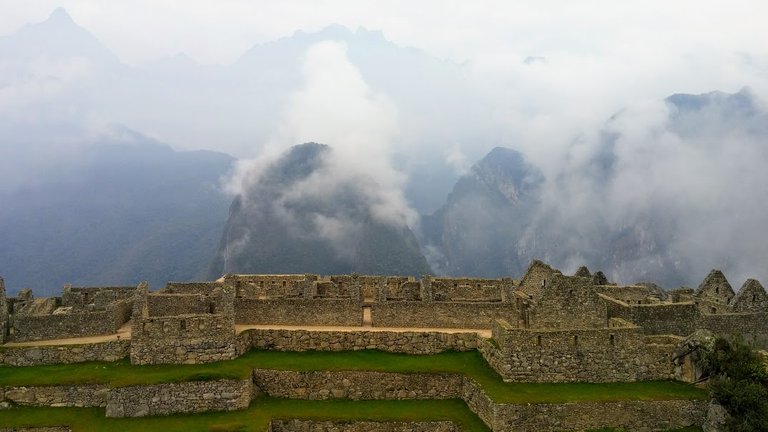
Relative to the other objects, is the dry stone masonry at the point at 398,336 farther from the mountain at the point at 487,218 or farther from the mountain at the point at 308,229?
the mountain at the point at 487,218

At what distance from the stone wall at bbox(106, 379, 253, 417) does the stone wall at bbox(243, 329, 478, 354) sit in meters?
4.02

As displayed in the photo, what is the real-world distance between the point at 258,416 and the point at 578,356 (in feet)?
40.3

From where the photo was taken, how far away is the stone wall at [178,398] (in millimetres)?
22141

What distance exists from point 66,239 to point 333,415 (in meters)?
86.8

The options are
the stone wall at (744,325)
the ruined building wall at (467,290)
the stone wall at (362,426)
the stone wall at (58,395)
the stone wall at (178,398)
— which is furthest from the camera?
the ruined building wall at (467,290)

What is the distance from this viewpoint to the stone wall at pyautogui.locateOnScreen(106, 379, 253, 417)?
22.1 m

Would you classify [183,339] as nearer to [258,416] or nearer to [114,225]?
[258,416]

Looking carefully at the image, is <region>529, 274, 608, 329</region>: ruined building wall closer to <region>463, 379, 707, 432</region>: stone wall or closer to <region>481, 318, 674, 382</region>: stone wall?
<region>481, 318, 674, 382</region>: stone wall

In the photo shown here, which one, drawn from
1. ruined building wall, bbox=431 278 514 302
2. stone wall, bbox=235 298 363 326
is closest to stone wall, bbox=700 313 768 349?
ruined building wall, bbox=431 278 514 302

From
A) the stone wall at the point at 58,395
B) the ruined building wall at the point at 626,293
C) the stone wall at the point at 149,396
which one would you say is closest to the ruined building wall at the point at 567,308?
the ruined building wall at the point at 626,293

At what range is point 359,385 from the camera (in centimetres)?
2402

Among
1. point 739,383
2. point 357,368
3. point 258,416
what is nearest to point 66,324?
point 258,416

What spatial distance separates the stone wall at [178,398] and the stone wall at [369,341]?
4.02m

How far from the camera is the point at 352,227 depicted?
307 ft
